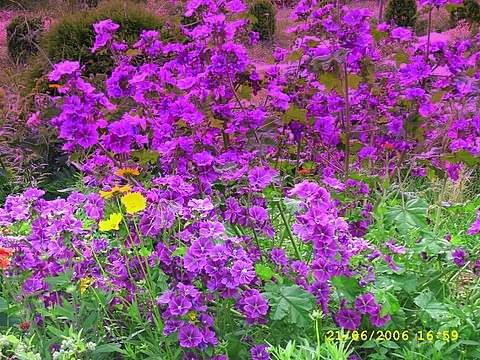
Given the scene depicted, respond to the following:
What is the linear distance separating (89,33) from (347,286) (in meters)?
4.38

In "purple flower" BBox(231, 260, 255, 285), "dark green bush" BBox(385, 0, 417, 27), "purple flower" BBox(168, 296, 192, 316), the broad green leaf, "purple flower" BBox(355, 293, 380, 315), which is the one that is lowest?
"dark green bush" BBox(385, 0, 417, 27)

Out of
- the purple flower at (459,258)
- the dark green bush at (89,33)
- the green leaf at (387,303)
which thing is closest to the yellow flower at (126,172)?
the green leaf at (387,303)

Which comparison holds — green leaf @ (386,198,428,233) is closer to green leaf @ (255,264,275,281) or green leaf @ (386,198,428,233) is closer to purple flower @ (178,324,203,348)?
A: green leaf @ (255,264,275,281)

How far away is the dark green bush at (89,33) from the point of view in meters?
5.67

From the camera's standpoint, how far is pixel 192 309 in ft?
6.05

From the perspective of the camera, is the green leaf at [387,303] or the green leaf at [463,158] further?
the green leaf at [463,158]

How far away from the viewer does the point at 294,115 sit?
255 cm

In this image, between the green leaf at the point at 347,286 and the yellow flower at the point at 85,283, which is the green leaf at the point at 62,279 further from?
the green leaf at the point at 347,286

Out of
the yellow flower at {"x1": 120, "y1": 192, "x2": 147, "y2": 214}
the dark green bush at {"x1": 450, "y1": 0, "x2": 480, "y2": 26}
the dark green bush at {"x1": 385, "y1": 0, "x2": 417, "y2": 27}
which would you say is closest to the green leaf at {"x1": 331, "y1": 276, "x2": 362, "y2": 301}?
the yellow flower at {"x1": 120, "y1": 192, "x2": 147, "y2": 214}

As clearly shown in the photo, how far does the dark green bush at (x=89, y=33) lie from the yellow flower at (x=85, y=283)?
3623 mm

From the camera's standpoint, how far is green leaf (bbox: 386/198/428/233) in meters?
2.17

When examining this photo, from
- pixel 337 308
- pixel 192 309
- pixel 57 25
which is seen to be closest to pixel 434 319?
pixel 337 308

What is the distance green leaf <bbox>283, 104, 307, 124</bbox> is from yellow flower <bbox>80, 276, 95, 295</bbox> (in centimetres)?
88

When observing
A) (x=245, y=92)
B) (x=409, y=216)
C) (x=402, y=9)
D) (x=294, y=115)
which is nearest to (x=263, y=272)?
(x=409, y=216)
